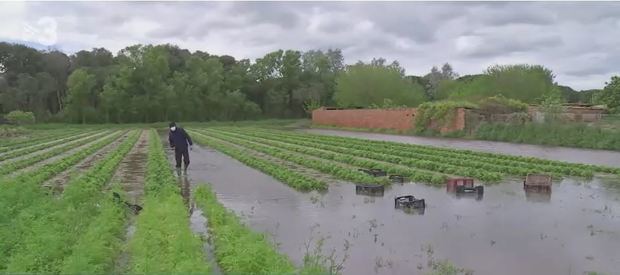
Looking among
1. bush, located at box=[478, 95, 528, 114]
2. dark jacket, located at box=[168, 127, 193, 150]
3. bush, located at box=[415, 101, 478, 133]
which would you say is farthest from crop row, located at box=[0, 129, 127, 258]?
bush, located at box=[478, 95, 528, 114]

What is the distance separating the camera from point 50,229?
293 inches

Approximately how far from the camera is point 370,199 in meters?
12.2

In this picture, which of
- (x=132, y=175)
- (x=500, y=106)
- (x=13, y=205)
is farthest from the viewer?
(x=500, y=106)

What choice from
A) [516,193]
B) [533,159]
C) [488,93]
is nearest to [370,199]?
[516,193]

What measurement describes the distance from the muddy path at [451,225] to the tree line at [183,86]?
48336mm

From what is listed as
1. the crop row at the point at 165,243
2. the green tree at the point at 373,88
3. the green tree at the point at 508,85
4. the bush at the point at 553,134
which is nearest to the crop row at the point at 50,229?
the crop row at the point at 165,243

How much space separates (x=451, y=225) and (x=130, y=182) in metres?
9.20

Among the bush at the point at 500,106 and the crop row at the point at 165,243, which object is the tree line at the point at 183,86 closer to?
the bush at the point at 500,106

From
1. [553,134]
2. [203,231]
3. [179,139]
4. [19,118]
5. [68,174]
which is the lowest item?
[68,174]

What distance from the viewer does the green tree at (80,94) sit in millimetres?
69438

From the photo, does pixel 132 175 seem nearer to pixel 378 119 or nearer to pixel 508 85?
pixel 378 119

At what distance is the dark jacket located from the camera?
637 inches

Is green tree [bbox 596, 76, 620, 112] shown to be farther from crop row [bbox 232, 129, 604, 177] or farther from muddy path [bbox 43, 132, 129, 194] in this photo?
muddy path [bbox 43, 132, 129, 194]

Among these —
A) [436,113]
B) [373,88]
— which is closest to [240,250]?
[436,113]
